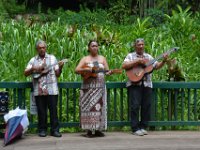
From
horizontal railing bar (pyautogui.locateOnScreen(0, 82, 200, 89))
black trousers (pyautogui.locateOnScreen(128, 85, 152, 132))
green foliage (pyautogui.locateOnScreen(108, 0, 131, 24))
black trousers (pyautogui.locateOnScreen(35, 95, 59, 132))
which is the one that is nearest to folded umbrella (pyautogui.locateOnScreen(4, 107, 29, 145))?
black trousers (pyautogui.locateOnScreen(35, 95, 59, 132))

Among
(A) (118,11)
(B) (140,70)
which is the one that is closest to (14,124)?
(B) (140,70)

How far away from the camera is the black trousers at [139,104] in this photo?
9977mm

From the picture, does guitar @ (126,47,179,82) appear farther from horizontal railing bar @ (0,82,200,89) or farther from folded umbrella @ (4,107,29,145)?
folded umbrella @ (4,107,29,145)

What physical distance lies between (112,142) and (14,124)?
68.1 inches

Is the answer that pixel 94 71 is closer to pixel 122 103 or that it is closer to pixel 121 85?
pixel 121 85

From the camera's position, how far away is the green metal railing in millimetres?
10289

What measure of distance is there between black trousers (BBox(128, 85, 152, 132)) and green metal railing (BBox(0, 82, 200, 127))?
32cm

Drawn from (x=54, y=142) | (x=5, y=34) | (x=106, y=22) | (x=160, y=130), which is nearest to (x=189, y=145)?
(x=160, y=130)

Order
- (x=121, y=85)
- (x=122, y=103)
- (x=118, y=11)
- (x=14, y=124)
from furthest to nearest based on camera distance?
(x=118, y=11), (x=122, y=103), (x=121, y=85), (x=14, y=124)

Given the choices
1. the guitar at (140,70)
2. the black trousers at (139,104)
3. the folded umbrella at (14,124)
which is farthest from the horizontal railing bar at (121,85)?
the folded umbrella at (14,124)

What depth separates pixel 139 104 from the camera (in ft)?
32.9

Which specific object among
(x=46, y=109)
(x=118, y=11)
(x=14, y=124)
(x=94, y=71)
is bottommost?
(x=14, y=124)

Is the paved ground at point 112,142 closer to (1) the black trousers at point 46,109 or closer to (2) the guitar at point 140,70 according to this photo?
(1) the black trousers at point 46,109

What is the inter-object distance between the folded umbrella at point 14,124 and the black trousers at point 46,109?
0.34m
